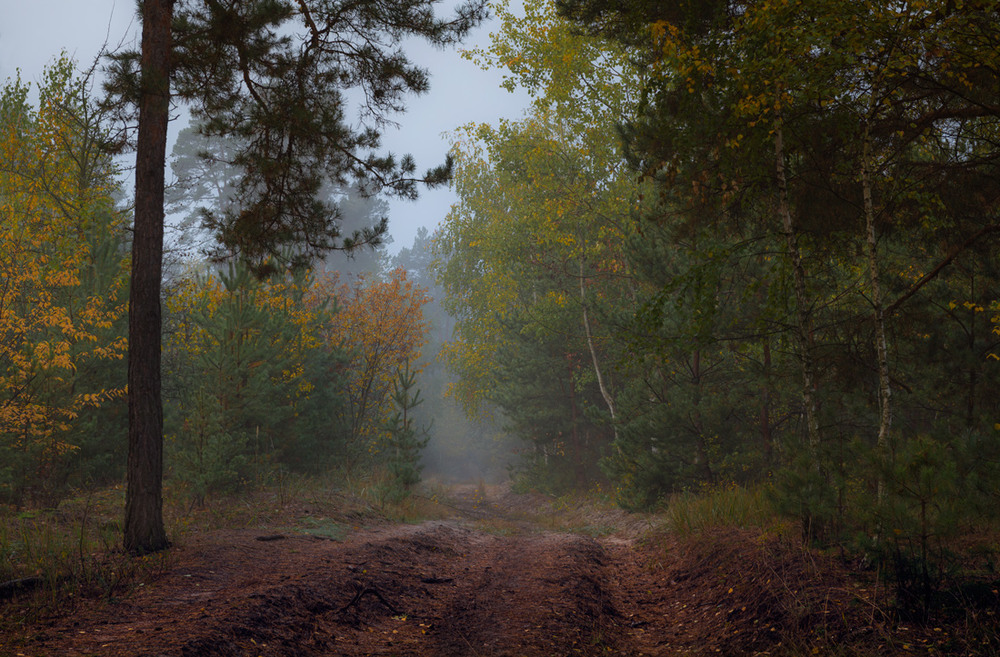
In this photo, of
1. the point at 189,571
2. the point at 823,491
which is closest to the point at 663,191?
the point at 823,491

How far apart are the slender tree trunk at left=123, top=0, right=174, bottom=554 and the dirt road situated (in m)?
0.71

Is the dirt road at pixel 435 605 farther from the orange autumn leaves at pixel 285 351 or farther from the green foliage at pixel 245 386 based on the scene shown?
the orange autumn leaves at pixel 285 351

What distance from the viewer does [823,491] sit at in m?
5.91

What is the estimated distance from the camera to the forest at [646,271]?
586cm

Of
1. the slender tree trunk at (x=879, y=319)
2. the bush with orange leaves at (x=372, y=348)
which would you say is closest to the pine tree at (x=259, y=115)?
the slender tree trunk at (x=879, y=319)

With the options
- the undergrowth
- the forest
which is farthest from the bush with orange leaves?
the undergrowth

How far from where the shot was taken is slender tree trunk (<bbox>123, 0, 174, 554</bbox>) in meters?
7.26

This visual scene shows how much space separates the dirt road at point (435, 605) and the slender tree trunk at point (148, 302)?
0.71 m

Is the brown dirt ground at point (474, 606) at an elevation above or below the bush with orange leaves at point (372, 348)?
below

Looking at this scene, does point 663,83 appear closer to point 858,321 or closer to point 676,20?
point 676,20

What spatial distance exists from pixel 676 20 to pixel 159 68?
6.78 m

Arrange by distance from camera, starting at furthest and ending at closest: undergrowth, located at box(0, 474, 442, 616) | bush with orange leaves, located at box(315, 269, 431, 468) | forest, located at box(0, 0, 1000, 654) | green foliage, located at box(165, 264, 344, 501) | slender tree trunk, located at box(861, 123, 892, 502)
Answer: bush with orange leaves, located at box(315, 269, 431, 468) → green foliage, located at box(165, 264, 344, 501) → slender tree trunk, located at box(861, 123, 892, 502) → forest, located at box(0, 0, 1000, 654) → undergrowth, located at box(0, 474, 442, 616)

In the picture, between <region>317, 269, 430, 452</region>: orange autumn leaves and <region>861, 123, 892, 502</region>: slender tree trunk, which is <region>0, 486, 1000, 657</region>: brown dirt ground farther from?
<region>317, 269, 430, 452</region>: orange autumn leaves

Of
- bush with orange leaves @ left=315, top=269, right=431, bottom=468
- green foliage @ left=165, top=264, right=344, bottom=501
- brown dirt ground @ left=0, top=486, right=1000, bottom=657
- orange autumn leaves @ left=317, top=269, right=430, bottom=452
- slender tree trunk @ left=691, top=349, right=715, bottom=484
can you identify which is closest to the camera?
brown dirt ground @ left=0, top=486, right=1000, bottom=657
